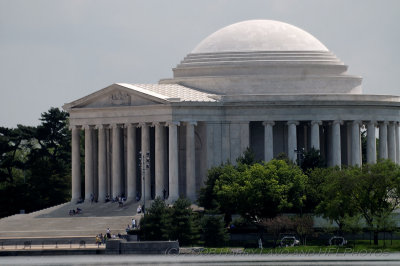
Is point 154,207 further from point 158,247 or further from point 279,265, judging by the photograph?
point 279,265

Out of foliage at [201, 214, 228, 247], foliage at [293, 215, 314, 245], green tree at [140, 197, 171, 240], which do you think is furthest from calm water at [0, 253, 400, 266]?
foliage at [293, 215, 314, 245]

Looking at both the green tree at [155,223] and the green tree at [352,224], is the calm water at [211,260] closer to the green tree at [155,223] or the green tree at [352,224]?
the green tree at [155,223]

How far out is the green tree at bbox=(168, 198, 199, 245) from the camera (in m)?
197

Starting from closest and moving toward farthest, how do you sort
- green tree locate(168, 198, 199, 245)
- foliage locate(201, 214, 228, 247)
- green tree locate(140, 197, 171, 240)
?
foliage locate(201, 214, 228, 247)
green tree locate(168, 198, 199, 245)
green tree locate(140, 197, 171, 240)

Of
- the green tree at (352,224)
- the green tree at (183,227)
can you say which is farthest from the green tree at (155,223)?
the green tree at (352,224)

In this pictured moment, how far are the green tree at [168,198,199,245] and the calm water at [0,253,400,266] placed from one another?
22.1ft

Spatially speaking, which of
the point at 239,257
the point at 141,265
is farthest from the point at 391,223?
the point at 141,265

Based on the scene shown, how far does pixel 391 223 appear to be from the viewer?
198m

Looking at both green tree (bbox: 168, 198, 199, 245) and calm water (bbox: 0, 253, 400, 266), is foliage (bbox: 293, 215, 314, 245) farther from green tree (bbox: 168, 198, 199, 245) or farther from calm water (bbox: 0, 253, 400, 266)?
green tree (bbox: 168, 198, 199, 245)

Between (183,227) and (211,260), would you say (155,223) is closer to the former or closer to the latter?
(183,227)

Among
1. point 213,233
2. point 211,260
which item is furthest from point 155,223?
point 211,260

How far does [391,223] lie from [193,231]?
70.4ft

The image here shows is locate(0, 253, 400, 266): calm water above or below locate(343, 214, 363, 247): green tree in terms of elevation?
below

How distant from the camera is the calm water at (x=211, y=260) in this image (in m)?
180
